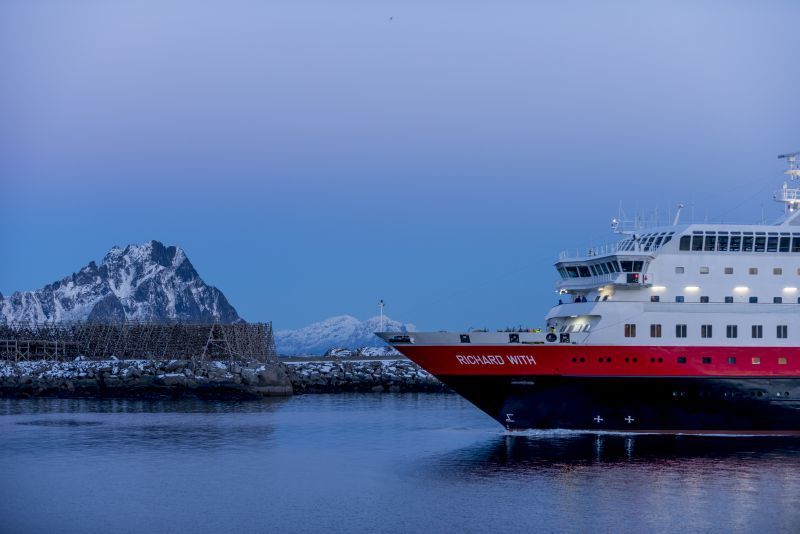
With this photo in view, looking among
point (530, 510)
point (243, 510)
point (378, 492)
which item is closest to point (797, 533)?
Answer: point (530, 510)

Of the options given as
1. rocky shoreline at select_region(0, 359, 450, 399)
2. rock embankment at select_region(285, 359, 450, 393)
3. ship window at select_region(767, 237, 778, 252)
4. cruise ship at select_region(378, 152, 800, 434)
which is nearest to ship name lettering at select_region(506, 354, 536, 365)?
cruise ship at select_region(378, 152, 800, 434)

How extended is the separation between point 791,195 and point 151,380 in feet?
130

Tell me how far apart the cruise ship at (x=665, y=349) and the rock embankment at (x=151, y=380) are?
27.7 metres

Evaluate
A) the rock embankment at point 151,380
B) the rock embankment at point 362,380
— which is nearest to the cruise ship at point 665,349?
the rock embankment at point 151,380

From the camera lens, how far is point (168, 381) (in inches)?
2571

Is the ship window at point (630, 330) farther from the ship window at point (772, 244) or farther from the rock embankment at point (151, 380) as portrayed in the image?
the rock embankment at point (151, 380)

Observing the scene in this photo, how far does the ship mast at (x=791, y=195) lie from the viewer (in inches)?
1604

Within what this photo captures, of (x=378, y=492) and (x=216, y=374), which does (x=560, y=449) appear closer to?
(x=378, y=492)

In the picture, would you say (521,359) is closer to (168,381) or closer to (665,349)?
(665,349)

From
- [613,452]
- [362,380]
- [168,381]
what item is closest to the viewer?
[613,452]

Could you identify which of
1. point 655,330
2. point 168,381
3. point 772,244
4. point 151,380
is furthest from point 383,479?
point 151,380

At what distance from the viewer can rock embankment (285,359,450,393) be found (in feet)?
233

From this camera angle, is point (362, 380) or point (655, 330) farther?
point (362, 380)

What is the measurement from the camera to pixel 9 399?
64.7 meters
